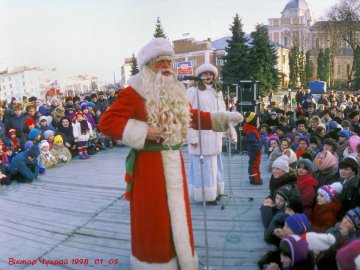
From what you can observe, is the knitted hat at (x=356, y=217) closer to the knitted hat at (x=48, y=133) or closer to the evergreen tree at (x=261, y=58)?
the knitted hat at (x=48, y=133)

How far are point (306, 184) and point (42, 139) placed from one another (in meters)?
6.35

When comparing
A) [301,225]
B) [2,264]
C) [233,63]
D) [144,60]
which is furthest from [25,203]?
[233,63]

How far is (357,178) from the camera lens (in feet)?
12.0

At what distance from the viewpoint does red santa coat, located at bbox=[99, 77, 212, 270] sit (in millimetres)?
2650

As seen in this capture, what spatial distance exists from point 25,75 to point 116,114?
85.5 meters

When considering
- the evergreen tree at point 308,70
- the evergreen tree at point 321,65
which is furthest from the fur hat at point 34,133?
the evergreen tree at point 321,65

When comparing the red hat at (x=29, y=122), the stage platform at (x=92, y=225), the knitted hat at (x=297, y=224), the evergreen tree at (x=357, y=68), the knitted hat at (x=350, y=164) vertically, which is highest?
the evergreen tree at (x=357, y=68)

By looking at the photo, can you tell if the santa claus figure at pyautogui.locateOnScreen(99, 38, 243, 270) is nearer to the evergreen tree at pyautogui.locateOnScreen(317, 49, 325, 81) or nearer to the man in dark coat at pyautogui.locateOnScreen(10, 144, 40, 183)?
the man in dark coat at pyautogui.locateOnScreen(10, 144, 40, 183)

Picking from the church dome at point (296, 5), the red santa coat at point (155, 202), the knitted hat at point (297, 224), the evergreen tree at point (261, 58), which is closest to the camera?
the red santa coat at point (155, 202)

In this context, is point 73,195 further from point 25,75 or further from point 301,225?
point 25,75

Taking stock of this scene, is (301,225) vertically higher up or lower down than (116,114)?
lower down

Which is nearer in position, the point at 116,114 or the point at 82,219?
the point at 116,114

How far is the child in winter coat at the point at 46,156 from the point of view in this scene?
7.63 m

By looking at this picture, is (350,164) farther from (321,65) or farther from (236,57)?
(321,65)
